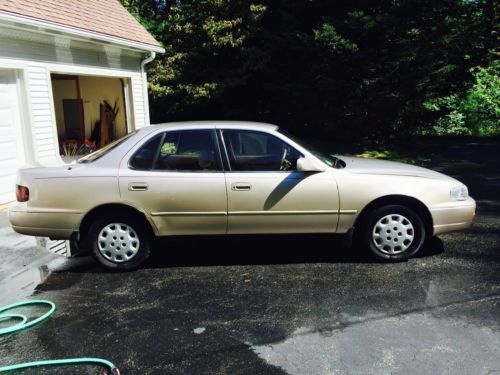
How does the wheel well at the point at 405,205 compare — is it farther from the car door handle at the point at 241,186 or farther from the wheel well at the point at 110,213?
the wheel well at the point at 110,213

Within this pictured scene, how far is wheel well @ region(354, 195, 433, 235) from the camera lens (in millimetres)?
5050

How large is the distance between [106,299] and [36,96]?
5.90 meters

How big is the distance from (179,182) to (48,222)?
1.44 m

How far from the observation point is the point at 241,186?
494 cm

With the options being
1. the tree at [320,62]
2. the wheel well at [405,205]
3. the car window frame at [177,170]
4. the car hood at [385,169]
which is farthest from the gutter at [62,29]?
the wheel well at [405,205]

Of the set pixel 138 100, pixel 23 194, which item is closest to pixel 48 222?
pixel 23 194

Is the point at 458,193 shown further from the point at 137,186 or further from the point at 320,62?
the point at 320,62

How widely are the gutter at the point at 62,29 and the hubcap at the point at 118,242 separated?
15.1ft

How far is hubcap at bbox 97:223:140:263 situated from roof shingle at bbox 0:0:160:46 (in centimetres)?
477

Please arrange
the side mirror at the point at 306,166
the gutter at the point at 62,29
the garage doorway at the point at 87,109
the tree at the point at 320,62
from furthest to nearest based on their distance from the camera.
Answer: the garage doorway at the point at 87,109, the tree at the point at 320,62, the gutter at the point at 62,29, the side mirror at the point at 306,166

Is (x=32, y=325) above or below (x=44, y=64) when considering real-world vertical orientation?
below

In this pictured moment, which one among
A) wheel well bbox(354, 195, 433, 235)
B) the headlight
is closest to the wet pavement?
wheel well bbox(354, 195, 433, 235)

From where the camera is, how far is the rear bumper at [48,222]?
494cm

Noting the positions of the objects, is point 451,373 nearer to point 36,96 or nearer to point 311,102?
point 36,96
